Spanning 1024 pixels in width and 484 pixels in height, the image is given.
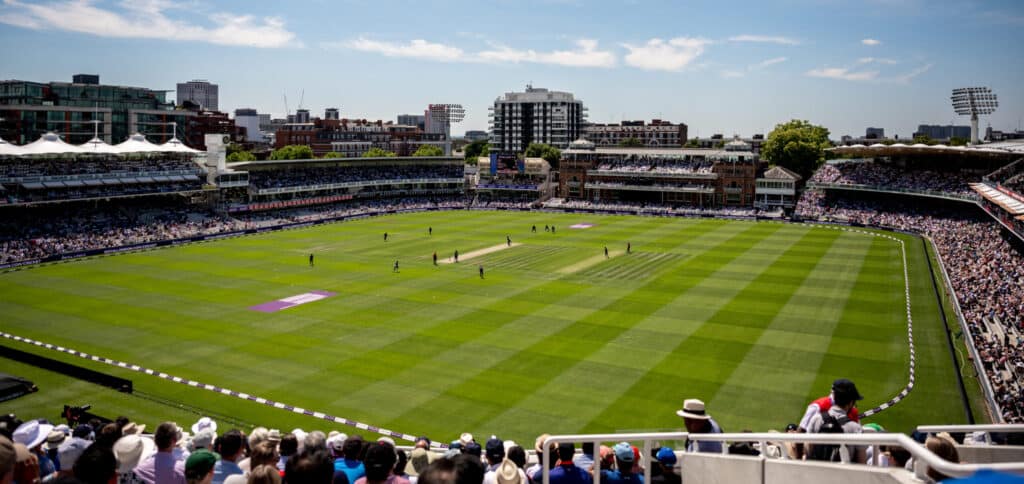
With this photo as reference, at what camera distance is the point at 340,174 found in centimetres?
9031

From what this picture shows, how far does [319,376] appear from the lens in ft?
83.4

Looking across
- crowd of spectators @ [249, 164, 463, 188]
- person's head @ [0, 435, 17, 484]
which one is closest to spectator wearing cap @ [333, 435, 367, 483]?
person's head @ [0, 435, 17, 484]

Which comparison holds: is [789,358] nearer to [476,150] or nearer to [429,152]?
[429,152]

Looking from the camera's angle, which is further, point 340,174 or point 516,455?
point 340,174

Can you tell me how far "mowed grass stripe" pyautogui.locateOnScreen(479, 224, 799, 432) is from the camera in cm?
2164

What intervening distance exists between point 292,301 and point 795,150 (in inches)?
3393

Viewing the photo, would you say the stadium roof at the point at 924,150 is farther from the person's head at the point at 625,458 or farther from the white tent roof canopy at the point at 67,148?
the white tent roof canopy at the point at 67,148

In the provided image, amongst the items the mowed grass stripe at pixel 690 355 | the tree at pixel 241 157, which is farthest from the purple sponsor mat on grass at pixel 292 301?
the tree at pixel 241 157

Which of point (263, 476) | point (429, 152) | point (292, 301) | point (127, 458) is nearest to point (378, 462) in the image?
point (263, 476)

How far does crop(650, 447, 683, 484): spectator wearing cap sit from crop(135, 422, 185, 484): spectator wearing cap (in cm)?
493

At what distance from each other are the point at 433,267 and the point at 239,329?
16846mm

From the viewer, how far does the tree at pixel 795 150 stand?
336ft

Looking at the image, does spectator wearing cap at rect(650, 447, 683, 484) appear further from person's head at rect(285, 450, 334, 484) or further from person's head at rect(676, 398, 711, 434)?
person's head at rect(285, 450, 334, 484)

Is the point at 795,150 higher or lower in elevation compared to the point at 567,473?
higher
